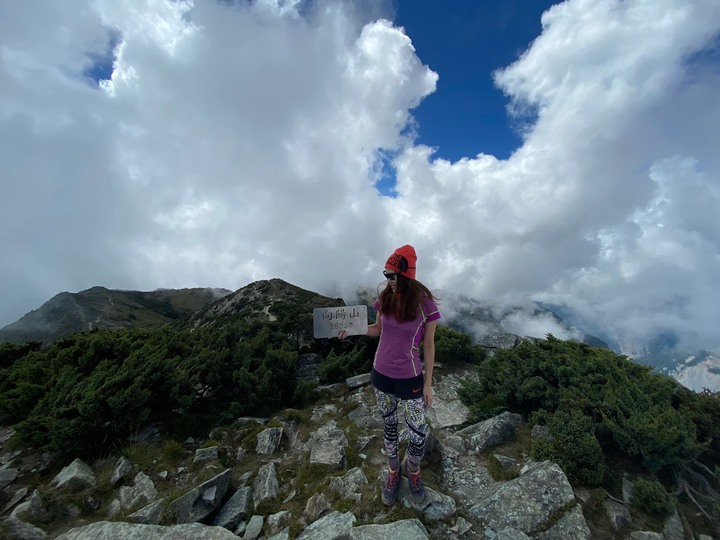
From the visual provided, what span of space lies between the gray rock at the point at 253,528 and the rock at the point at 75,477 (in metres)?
2.74

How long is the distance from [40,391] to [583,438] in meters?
10.3

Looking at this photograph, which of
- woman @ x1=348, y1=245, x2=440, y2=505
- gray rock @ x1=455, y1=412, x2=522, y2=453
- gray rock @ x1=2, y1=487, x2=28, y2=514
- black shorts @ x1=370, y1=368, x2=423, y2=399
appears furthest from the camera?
gray rock @ x1=455, y1=412, x2=522, y2=453

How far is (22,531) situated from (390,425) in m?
4.79

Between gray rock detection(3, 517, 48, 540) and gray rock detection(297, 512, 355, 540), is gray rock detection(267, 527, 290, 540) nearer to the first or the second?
gray rock detection(297, 512, 355, 540)

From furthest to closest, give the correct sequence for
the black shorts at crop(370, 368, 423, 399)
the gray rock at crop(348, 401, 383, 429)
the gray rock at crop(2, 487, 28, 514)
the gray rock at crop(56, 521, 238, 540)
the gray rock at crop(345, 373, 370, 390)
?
1. the gray rock at crop(345, 373, 370, 390)
2. the gray rock at crop(348, 401, 383, 429)
3. the gray rock at crop(2, 487, 28, 514)
4. the black shorts at crop(370, 368, 423, 399)
5. the gray rock at crop(56, 521, 238, 540)

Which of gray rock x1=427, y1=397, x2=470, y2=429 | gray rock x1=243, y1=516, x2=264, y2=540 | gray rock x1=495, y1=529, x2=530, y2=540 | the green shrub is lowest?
gray rock x1=243, y1=516, x2=264, y2=540

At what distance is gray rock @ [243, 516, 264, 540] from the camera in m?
4.07

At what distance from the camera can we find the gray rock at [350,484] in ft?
15.0

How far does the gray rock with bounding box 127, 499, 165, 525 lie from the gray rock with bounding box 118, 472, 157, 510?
36 centimetres

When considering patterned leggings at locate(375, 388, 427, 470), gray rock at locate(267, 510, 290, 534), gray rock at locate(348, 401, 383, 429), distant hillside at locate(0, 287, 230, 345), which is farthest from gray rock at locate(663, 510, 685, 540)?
distant hillside at locate(0, 287, 230, 345)

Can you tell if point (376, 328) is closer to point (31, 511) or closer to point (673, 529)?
point (673, 529)

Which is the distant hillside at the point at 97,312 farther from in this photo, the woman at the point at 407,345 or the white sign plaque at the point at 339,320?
the woman at the point at 407,345

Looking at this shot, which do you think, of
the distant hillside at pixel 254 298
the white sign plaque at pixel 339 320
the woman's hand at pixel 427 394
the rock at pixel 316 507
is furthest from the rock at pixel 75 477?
the distant hillside at pixel 254 298

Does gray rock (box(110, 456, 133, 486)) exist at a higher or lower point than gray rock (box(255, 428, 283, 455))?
lower
